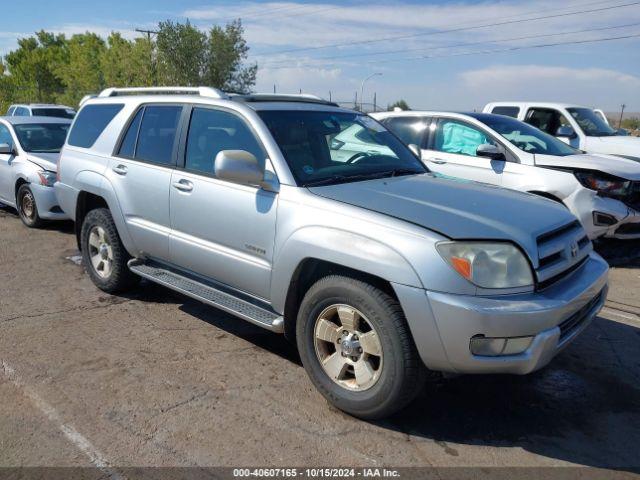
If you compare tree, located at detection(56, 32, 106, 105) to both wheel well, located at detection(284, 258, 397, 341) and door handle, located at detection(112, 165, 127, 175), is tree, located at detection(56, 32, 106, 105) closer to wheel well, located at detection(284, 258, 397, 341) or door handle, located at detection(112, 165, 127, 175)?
door handle, located at detection(112, 165, 127, 175)

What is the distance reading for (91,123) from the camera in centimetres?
554

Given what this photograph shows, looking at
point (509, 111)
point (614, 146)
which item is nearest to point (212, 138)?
point (509, 111)

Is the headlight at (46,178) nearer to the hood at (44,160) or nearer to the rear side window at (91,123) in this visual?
the hood at (44,160)

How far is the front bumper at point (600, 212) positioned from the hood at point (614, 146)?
413cm

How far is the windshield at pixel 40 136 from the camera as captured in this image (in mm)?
A: 8648

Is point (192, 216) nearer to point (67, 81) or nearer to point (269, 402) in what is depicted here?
point (269, 402)

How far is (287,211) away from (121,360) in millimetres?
1661

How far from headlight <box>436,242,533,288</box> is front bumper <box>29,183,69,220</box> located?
658 cm

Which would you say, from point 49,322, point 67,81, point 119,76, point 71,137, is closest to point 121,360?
point 49,322

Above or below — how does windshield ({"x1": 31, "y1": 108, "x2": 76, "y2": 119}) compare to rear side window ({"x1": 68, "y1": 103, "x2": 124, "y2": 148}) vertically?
below

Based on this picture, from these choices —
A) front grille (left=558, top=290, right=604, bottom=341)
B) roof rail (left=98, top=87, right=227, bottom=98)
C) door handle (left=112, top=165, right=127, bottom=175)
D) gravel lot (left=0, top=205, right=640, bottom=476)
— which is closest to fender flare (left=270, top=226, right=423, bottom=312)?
gravel lot (left=0, top=205, right=640, bottom=476)

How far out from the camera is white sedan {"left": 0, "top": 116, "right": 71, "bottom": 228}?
794cm

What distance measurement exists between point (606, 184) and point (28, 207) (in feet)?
25.5

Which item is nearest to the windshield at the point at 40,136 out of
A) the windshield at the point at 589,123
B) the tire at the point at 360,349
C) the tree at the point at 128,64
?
the tire at the point at 360,349
